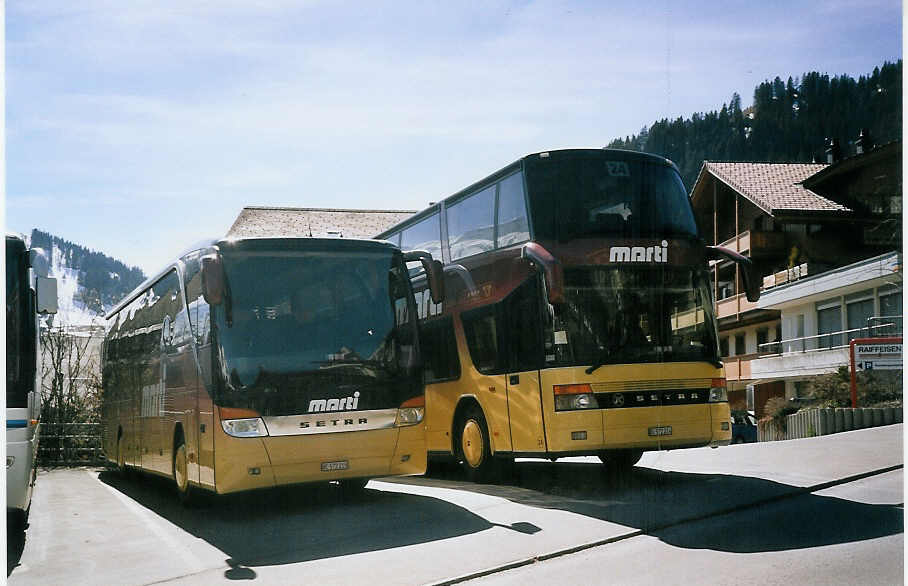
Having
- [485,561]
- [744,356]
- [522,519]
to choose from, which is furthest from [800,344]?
[485,561]

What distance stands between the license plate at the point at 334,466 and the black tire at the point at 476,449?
248 cm

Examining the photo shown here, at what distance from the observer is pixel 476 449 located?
37.1ft

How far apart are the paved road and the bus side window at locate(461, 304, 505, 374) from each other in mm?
1292

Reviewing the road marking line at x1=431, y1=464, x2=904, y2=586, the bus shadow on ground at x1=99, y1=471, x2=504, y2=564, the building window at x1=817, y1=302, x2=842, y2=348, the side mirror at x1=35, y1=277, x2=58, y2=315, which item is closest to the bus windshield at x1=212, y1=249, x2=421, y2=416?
the bus shadow on ground at x1=99, y1=471, x2=504, y2=564

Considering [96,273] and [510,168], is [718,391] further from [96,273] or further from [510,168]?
[96,273]

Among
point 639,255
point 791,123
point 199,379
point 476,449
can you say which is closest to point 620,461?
point 476,449

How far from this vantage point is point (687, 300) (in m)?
9.50

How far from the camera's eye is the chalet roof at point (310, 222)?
840 cm

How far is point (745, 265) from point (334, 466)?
162 inches

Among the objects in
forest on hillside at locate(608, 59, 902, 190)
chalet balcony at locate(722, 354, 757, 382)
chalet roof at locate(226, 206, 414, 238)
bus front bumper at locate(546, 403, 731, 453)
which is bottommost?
bus front bumper at locate(546, 403, 731, 453)

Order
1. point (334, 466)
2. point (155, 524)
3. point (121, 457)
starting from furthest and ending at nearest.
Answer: point (121, 457), point (334, 466), point (155, 524)

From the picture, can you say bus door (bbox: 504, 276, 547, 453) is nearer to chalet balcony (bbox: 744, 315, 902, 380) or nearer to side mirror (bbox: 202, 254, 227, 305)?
chalet balcony (bbox: 744, 315, 902, 380)

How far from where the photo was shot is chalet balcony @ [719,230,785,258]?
9008mm

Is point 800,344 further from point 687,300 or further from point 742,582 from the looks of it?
point 742,582
